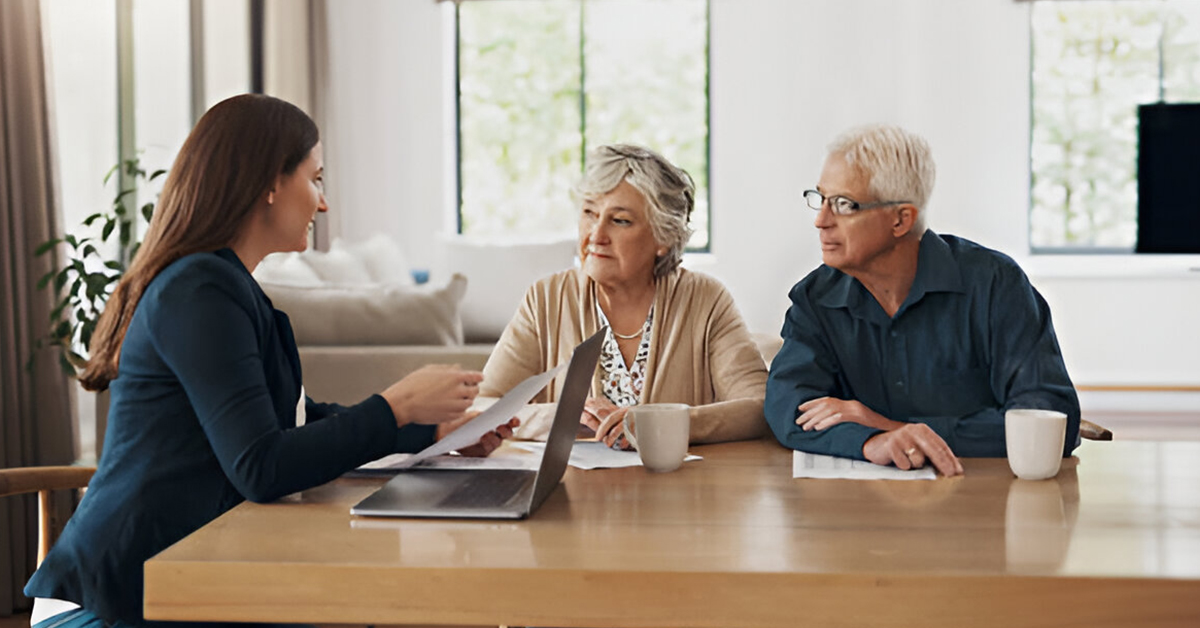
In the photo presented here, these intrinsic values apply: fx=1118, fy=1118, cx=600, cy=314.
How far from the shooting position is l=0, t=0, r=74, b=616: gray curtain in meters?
3.26

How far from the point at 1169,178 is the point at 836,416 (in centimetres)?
470

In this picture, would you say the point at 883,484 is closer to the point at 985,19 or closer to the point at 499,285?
the point at 499,285

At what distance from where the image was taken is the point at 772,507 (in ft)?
4.06

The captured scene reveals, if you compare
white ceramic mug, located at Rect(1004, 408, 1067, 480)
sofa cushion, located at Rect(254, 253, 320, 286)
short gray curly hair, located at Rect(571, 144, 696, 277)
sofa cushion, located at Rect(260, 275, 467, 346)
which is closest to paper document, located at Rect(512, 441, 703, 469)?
white ceramic mug, located at Rect(1004, 408, 1067, 480)

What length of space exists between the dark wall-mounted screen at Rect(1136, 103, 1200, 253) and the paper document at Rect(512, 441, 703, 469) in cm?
479

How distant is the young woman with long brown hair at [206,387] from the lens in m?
1.25

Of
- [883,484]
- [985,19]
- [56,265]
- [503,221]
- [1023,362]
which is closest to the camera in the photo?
[883,484]

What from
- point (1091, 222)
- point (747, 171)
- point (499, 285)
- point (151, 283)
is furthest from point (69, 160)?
point (1091, 222)

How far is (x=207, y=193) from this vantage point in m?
1.37

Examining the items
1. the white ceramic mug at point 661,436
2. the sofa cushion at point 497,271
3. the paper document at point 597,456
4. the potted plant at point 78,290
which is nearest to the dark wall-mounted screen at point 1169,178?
the sofa cushion at point 497,271

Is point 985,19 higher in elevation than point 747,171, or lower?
higher

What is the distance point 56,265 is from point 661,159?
215cm

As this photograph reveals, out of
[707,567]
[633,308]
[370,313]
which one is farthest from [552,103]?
[707,567]

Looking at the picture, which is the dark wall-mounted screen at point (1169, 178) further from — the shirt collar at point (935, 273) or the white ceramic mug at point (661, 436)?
the white ceramic mug at point (661, 436)
